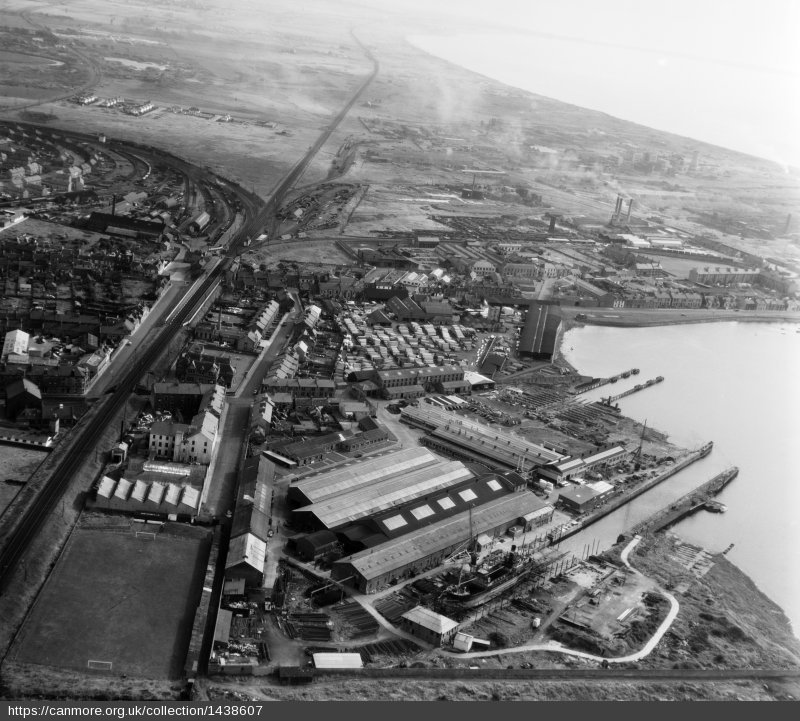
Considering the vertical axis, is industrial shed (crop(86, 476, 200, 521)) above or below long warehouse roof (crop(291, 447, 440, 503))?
below

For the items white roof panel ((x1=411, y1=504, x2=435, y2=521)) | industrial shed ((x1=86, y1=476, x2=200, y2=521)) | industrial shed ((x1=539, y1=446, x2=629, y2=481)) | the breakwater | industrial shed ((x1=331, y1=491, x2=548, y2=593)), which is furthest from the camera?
industrial shed ((x1=539, y1=446, x2=629, y2=481))

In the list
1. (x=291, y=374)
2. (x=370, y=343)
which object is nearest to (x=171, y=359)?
(x=291, y=374)

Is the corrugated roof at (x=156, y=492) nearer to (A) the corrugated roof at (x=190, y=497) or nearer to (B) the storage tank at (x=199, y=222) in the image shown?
(A) the corrugated roof at (x=190, y=497)

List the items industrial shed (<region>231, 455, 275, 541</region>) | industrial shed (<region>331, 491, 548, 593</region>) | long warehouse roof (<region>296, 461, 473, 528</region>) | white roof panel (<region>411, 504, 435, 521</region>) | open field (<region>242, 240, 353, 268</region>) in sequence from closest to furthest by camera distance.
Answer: industrial shed (<region>331, 491, 548, 593</region>), industrial shed (<region>231, 455, 275, 541</region>), long warehouse roof (<region>296, 461, 473, 528</region>), white roof panel (<region>411, 504, 435, 521</region>), open field (<region>242, 240, 353, 268</region>)

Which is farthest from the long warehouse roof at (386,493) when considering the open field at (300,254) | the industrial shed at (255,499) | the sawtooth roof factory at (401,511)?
the open field at (300,254)

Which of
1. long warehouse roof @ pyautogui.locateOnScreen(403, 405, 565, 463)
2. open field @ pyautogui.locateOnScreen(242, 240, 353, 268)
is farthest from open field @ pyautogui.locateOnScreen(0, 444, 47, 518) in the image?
open field @ pyautogui.locateOnScreen(242, 240, 353, 268)

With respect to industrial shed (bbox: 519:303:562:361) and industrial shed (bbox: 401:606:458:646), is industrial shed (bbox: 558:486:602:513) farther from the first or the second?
industrial shed (bbox: 519:303:562:361)

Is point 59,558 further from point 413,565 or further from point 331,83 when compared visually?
point 331,83

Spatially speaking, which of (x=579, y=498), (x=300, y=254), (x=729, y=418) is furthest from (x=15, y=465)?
(x=300, y=254)
